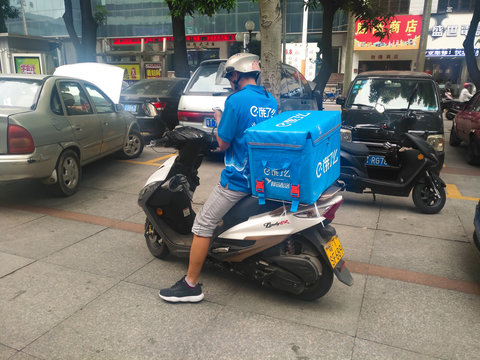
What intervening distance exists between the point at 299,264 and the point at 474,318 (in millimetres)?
1355

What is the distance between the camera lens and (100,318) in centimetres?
291

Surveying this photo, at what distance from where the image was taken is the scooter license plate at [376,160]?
5465 mm

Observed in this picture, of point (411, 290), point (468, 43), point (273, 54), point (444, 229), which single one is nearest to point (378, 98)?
point (273, 54)

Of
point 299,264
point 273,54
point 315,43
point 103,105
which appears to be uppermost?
point 315,43

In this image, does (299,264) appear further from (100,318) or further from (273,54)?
(273,54)

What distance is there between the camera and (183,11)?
40.2ft

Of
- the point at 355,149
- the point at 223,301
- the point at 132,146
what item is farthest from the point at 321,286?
the point at 132,146

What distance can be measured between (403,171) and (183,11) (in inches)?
374

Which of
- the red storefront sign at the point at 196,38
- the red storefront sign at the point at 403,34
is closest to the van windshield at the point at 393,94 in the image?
the red storefront sign at the point at 403,34

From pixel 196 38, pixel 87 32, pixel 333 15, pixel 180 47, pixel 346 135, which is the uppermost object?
pixel 196 38

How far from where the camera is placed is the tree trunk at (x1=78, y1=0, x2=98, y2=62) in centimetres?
1455

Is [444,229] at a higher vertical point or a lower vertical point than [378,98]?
lower

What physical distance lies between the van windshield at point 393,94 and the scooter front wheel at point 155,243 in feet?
15.6

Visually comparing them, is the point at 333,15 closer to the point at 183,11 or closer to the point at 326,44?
the point at 326,44
